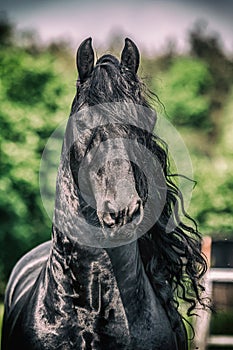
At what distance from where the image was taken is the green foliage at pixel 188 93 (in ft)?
90.6

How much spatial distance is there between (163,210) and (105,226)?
0.79m

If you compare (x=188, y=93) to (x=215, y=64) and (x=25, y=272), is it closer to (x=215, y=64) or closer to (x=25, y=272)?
(x=215, y=64)

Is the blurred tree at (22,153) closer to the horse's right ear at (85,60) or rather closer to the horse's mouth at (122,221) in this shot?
the horse's right ear at (85,60)

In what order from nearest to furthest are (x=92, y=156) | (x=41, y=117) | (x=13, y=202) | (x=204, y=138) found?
1. (x=92, y=156)
2. (x=13, y=202)
3. (x=41, y=117)
4. (x=204, y=138)

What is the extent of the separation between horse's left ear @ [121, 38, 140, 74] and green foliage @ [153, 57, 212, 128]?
22.1 m

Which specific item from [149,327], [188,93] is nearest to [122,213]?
[149,327]

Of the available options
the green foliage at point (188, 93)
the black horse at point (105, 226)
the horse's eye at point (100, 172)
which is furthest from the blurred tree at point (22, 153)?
the horse's eye at point (100, 172)

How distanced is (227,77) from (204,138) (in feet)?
15.9

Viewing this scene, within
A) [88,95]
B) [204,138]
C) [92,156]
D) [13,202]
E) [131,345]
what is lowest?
[131,345]

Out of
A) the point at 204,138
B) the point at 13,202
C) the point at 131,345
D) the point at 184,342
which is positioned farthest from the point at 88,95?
the point at 204,138

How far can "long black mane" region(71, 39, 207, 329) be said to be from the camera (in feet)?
12.8

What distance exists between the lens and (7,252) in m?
17.2

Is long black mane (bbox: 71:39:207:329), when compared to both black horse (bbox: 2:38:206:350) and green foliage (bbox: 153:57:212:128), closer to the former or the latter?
black horse (bbox: 2:38:206:350)

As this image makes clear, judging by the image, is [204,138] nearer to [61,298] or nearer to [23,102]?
[23,102]
